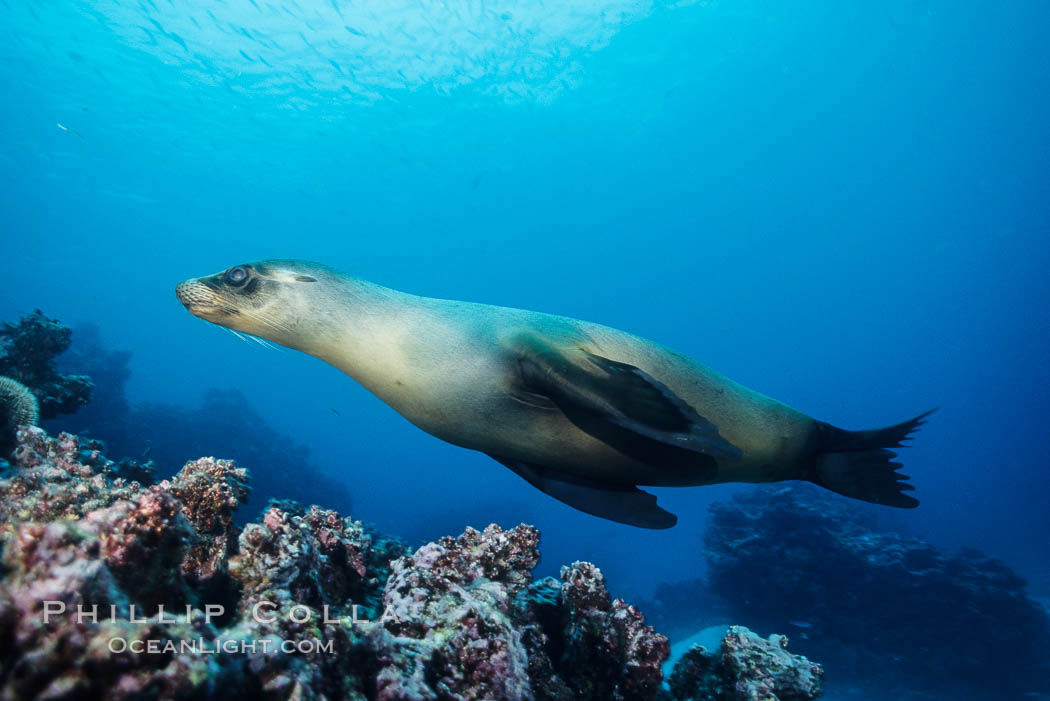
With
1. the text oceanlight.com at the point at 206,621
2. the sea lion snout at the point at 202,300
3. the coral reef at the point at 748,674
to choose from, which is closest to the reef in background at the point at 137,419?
the sea lion snout at the point at 202,300

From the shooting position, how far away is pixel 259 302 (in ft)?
8.39

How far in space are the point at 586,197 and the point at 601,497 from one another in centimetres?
5903

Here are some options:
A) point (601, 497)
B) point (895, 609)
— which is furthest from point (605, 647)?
point (895, 609)

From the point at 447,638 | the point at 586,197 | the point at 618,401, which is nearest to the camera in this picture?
Answer: the point at 447,638

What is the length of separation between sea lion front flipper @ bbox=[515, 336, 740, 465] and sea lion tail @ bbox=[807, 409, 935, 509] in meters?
1.38

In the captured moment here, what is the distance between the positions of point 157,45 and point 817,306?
91.8 metres

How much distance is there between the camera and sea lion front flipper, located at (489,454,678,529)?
264 centimetres

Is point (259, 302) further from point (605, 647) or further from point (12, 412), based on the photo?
point (12, 412)

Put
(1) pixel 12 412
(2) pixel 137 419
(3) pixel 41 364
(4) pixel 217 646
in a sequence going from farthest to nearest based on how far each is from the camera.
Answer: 1. (2) pixel 137 419
2. (3) pixel 41 364
3. (1) pixel 12 412
4. (4) pixel 217 646

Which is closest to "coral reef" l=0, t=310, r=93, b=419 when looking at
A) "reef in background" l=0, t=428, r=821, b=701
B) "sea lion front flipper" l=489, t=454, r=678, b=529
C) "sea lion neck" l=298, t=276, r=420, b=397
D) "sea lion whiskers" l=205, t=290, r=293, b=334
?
"reef in background" l=0, t=428, r=821, b=701

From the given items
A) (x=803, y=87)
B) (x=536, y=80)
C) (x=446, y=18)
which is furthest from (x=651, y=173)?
(x=446, y=18)

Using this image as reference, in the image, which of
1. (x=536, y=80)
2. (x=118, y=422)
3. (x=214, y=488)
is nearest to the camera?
(x=214, y=488)

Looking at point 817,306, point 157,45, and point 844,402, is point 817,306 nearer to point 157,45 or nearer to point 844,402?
point 844,402

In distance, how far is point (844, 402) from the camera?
8612 cm
